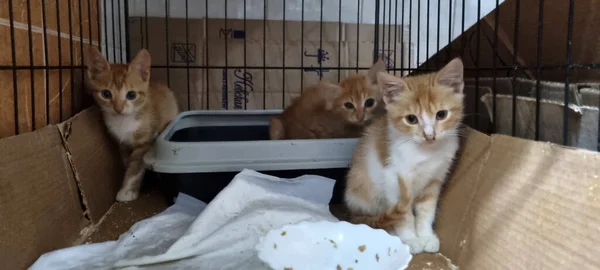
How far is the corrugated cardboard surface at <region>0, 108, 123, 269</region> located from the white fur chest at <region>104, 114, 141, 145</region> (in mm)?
44

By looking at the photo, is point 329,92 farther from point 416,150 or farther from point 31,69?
point 31,69

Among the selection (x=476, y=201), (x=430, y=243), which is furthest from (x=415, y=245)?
(x=476, y=201)

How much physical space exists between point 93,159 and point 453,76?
43.5 inches

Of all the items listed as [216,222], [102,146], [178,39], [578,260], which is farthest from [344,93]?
[178,39]

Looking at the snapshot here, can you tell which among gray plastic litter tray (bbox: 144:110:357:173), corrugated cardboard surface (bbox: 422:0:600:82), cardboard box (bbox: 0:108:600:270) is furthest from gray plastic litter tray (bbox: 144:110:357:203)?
corrugated cardboard surface (bbox: 422:0:600:82)

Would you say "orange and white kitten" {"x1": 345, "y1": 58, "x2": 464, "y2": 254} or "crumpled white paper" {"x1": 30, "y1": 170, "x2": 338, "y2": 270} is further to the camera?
"orange and white kitten" {"x1": 345, "y1": 58, "x2": 464, "y2": 254}

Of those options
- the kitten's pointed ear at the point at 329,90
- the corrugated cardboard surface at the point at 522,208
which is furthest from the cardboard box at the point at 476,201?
the kitten's pointed ear at the point at 329,90

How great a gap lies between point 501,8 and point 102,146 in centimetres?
143

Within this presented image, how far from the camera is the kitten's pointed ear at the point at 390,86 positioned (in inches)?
46.9

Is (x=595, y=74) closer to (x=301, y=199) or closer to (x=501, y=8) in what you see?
(x=501, y=8)

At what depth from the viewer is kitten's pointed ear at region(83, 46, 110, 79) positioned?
5.07 feet

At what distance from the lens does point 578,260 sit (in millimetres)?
727

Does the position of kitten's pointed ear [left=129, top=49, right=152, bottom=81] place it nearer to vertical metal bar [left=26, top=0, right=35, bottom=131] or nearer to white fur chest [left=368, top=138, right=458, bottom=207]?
vertical metal bar [left=26, top=0, right=35, bottom=131]

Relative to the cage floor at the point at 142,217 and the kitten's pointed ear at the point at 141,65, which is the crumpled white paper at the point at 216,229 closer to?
the cage floor at the point at 142,217
